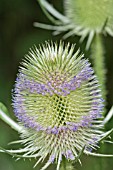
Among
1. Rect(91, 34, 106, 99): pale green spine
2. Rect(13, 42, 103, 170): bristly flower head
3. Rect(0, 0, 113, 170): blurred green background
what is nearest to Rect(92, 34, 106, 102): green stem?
Rect(91, 34, 106, 99): pale green spine

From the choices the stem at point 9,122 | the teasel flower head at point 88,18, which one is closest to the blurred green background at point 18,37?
the teasel flower head at point 88,18

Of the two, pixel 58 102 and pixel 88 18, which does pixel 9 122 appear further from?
pixel 88 18

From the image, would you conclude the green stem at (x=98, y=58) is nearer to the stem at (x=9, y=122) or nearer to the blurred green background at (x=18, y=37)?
the stem at (x=9, y=122)

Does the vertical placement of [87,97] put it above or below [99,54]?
below

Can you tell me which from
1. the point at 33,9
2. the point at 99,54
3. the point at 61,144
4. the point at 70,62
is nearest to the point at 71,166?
the point at 61,144

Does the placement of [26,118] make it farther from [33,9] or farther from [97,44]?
[33,9]

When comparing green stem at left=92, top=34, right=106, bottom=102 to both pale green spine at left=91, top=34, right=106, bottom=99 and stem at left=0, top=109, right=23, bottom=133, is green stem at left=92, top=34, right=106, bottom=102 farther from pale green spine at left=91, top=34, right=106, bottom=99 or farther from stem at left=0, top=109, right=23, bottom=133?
stem at left=0, top=109, right=23, bottom=133

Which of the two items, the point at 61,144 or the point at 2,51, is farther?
the point at 2,51
